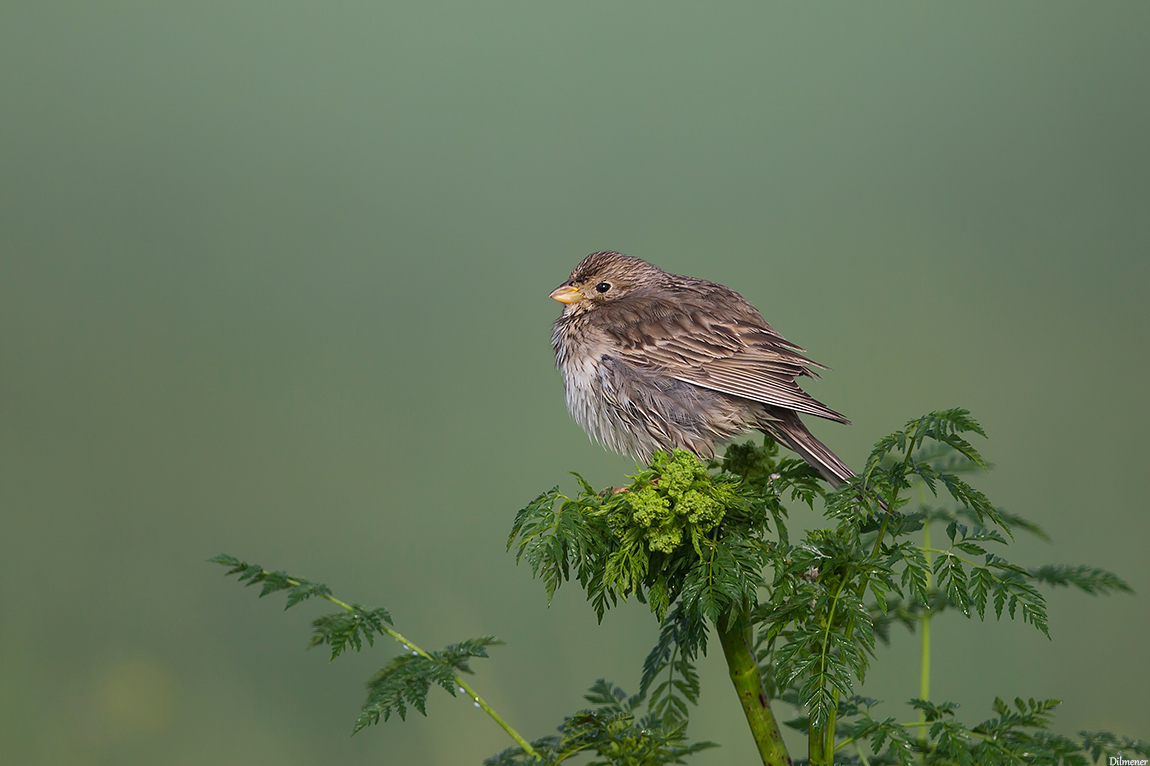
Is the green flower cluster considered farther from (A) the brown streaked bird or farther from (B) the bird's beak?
(B) the bird's beak

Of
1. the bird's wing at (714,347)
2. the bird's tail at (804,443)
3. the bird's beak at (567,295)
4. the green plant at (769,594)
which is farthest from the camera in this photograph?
the bird's beak at (567,295)

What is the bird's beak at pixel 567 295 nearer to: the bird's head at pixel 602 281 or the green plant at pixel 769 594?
the bird's head at pixel 602 281

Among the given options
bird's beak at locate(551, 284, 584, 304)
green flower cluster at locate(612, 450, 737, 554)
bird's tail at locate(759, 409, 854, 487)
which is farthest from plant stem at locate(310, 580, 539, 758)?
bird's beak at locate(551, 284, 584, 304)

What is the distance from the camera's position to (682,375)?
3.02 metres

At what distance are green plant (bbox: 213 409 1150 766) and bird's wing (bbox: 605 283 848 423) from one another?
0.68 metres

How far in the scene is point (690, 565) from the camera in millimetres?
1962

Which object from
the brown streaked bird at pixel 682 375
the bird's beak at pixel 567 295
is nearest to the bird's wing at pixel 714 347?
the brown streaked bird at pixel 682 375

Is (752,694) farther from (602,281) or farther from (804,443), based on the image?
(602,281)

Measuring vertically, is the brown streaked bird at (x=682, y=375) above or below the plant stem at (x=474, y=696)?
above

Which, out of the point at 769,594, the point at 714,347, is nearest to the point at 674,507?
the point at 769,594

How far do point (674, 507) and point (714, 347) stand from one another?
4.18 ft

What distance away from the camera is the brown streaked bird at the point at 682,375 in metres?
2.97

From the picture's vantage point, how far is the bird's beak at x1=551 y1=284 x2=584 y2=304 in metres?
3.52

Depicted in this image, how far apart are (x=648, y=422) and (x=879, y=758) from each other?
1.34 metres
